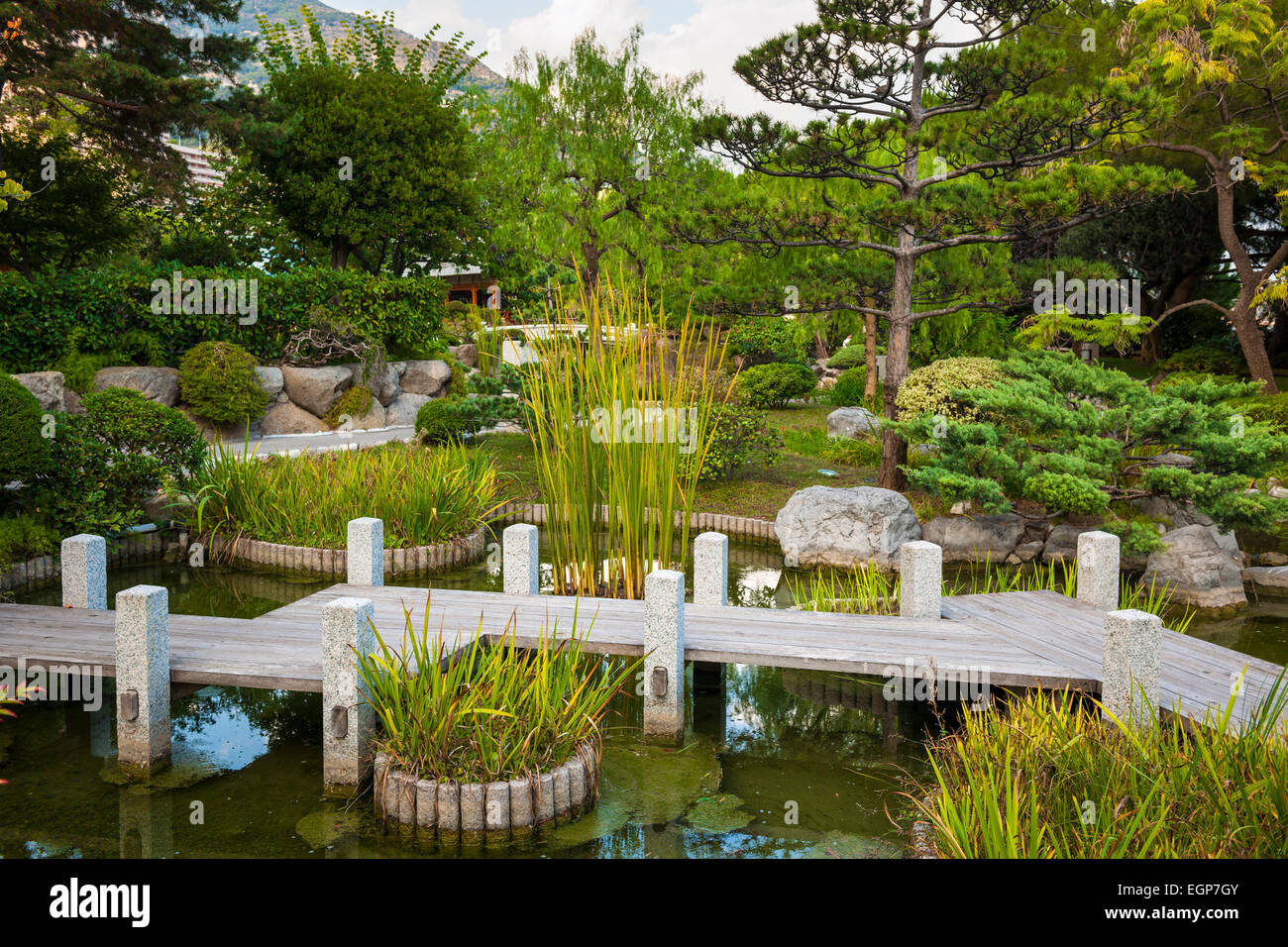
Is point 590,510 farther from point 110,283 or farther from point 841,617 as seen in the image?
point 110,283

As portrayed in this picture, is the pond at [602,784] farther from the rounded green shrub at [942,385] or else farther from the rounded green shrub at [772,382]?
the rounded green shrub at [772,382]

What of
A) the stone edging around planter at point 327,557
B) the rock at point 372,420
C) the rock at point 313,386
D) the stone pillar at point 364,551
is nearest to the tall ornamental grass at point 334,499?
the stone edging around planter at point 327,557

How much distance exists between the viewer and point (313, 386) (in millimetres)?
11914

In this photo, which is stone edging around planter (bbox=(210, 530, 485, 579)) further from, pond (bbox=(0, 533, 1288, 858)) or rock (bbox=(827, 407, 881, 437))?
rock (bbox=(827, 407, 881, 437))

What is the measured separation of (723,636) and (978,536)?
3.74 meters

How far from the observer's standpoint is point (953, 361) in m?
9.35

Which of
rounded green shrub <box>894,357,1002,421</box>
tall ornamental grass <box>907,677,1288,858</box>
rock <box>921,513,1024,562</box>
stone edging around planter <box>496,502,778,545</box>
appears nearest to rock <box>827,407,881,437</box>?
rounded green shrub <box>894,357,1002,421</box>

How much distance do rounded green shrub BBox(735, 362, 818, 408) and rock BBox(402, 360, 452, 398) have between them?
418 cm

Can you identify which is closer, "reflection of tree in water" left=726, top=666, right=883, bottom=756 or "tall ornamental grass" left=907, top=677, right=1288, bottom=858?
"tall ornamental grass" left=907, top=677, right=1288, bottom=858

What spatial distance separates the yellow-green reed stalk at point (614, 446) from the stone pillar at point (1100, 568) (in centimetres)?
203

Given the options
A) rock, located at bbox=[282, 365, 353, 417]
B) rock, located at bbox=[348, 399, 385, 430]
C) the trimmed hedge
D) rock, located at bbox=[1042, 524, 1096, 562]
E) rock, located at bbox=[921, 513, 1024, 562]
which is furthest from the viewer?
rock, located at bbox=[348, 399, 385, 430]

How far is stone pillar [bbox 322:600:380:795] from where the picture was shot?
3.79 meters

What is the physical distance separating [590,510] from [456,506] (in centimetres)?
257

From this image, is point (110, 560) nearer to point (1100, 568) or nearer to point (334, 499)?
point (334, 499)
